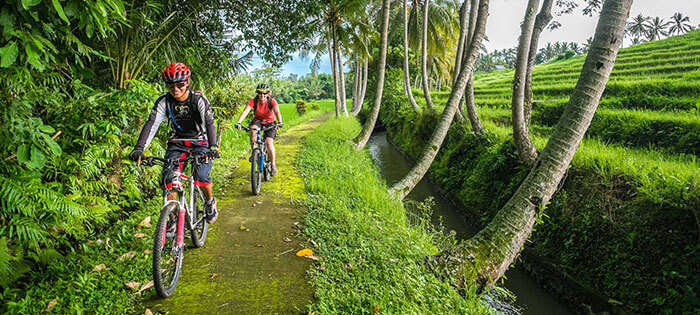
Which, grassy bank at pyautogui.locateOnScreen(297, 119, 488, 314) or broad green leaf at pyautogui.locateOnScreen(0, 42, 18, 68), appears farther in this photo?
grassy bank at pyautogui.locateOnScreen(297, 119, 488, 314)

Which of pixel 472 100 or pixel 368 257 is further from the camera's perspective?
pixel 472 100

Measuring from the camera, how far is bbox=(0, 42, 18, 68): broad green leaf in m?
1.80

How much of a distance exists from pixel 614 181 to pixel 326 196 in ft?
13.0

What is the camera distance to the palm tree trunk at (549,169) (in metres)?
3.20

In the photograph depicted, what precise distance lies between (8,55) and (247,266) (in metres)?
2.22

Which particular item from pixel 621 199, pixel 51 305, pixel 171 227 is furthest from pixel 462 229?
pixel 51 305

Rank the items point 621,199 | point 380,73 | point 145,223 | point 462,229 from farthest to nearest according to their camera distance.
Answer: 1. point 380,73
2. point 462,229
3. point 621,199
4. point 145,223

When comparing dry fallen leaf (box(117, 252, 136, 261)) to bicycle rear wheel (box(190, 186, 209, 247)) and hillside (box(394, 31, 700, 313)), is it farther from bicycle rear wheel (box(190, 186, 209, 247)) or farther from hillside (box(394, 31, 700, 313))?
hillside (box(394, 31, 700, 313))

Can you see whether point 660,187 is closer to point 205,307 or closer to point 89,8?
point 205,307

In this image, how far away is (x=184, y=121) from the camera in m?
2.94

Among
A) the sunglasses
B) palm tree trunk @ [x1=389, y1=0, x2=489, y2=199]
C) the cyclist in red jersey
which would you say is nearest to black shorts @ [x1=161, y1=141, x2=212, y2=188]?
the sunglasses

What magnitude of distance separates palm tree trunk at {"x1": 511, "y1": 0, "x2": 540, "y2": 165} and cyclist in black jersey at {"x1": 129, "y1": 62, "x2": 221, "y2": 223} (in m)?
4.79

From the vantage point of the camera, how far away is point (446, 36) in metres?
15.4

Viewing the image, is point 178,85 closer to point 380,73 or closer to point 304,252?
point 304,252
